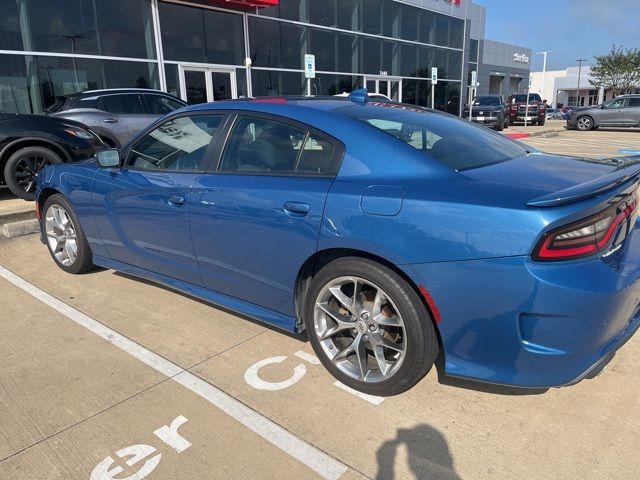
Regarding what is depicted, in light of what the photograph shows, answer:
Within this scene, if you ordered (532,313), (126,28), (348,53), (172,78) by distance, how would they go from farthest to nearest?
1. (348,53)
2. (172,78)
3. (126,28)
4. (532,313)

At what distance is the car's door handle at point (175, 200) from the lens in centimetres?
331

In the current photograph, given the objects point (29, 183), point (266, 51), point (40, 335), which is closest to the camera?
point (40, 335)

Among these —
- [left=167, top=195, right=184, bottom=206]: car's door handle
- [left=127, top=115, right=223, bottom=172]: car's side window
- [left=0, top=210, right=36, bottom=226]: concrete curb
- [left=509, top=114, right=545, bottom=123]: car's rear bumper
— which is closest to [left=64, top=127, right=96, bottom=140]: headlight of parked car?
[left=0, top=210, right=36, bottom=226]: concrete curb

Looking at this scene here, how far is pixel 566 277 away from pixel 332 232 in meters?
1.10

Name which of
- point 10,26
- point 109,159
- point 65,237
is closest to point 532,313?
point 109,159

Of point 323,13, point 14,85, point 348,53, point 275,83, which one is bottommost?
point 14,85

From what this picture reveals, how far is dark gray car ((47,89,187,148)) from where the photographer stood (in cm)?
909

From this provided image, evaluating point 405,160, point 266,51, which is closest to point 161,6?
point 266,51

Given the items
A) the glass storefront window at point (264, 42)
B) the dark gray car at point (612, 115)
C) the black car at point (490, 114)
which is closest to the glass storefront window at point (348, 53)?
the glass storefront window at point (264, 42)

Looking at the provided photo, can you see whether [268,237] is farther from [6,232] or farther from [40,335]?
[6,232]

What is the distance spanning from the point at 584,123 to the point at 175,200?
25.6 m

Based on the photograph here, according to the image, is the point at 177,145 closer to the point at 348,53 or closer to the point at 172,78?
the point at 172,78

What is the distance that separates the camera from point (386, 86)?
21297 millimetres

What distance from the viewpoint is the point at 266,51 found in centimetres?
1594
